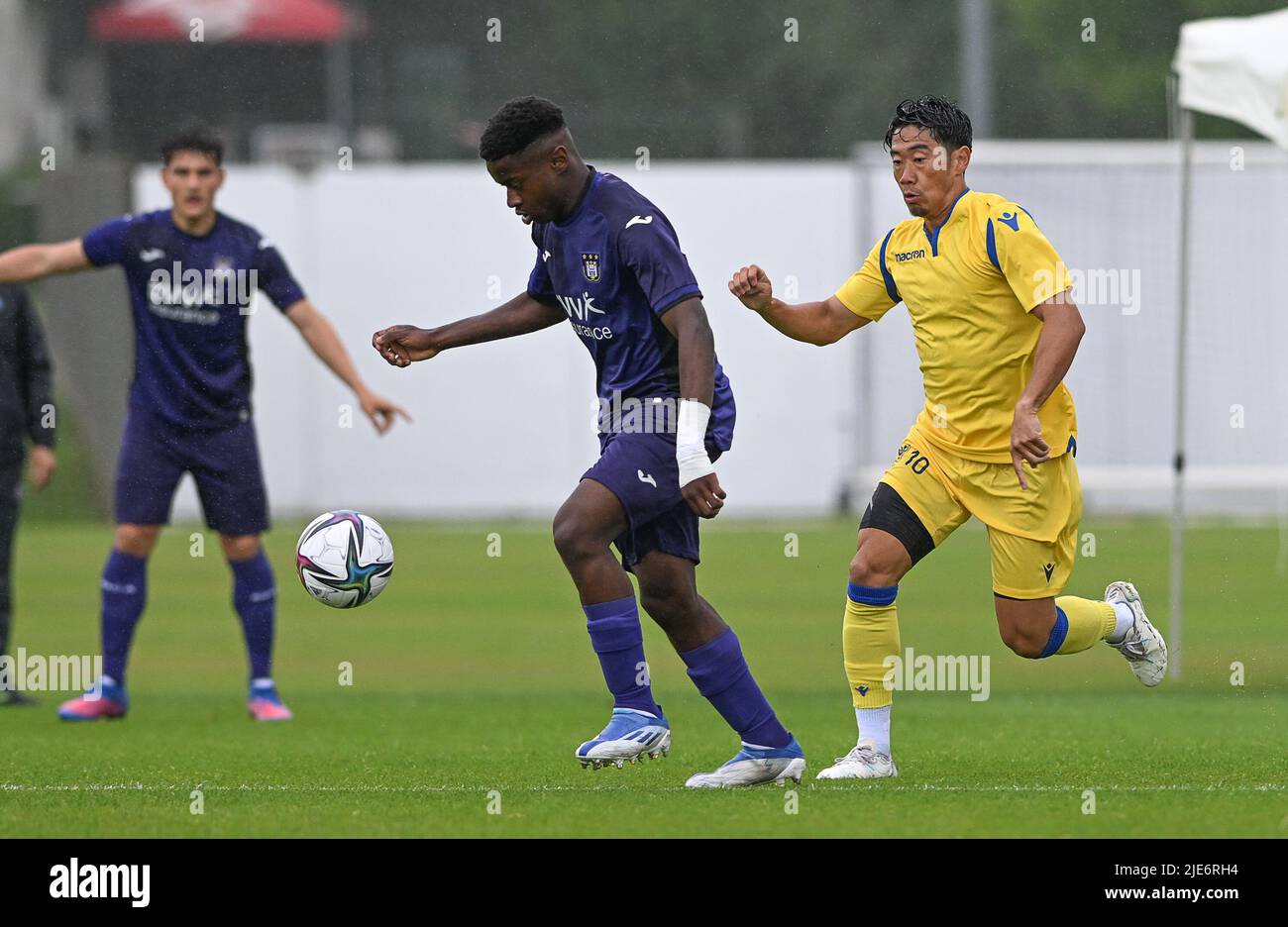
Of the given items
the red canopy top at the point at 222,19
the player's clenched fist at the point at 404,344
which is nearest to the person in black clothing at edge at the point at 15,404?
the player's clenched fist at the point at 404,344

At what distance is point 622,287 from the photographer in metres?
6.43

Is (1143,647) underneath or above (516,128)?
underneath

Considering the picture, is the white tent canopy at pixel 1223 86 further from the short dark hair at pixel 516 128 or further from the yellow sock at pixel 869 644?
the short dark hair at pixel 516 128

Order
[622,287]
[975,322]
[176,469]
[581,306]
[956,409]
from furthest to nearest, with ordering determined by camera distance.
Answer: [176,469] → [956,409] → [975,322] → [581,306] → [622,287]

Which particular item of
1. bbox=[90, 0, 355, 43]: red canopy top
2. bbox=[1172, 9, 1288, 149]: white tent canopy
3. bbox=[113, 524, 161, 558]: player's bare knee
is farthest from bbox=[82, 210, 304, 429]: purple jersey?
bbox=[90, 0, 355, 43]: red canopy top

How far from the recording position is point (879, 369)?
15.0m

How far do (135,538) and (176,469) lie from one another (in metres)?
0.37

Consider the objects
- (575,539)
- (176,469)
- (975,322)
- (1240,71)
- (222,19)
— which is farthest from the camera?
(222,19)

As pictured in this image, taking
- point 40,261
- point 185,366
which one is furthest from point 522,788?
point 40,261

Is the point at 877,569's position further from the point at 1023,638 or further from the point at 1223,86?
the point at 1223,86

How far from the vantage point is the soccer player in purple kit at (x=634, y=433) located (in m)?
6.21

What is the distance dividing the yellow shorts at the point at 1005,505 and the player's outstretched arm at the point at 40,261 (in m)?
3.89
